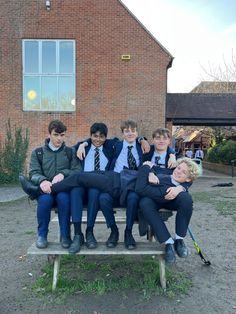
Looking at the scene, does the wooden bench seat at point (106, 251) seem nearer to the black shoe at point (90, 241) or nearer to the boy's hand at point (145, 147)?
the black shoe at point (90, 241)

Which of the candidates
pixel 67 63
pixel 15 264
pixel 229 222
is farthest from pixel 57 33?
pixel 15 264

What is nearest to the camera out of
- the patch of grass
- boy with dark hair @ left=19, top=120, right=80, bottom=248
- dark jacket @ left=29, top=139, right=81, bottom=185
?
boy with dark hair @ left=19, top=120, right=80, bottom=248

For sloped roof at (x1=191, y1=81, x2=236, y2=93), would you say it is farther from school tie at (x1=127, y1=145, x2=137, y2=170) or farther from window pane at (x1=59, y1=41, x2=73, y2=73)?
school tie at (x1=127, y1=145, x2=137, y2=170)

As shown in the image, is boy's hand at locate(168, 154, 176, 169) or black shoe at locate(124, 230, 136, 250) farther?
boy's hand at locate(168, 154, 176, 169)

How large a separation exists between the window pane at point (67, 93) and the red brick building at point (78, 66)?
45mm

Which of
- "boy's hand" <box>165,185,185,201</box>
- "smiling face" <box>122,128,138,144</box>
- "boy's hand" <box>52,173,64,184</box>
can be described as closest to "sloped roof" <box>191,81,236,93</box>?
"smiling face" <box>122,128,138,144</box>

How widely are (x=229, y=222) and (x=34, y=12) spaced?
1330 cm

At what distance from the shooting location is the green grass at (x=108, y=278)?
4.14 metres

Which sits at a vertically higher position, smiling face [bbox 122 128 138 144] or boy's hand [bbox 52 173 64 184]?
smiling face [bbox 122 128 138 144]

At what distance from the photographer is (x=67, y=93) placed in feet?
55.6

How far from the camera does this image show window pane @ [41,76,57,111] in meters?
17.0

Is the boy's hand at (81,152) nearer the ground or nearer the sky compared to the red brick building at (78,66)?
nearer the ground

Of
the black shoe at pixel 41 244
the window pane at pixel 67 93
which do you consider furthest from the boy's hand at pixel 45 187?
the window pane at pixel 67 93

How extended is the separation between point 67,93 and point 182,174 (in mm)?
13341
